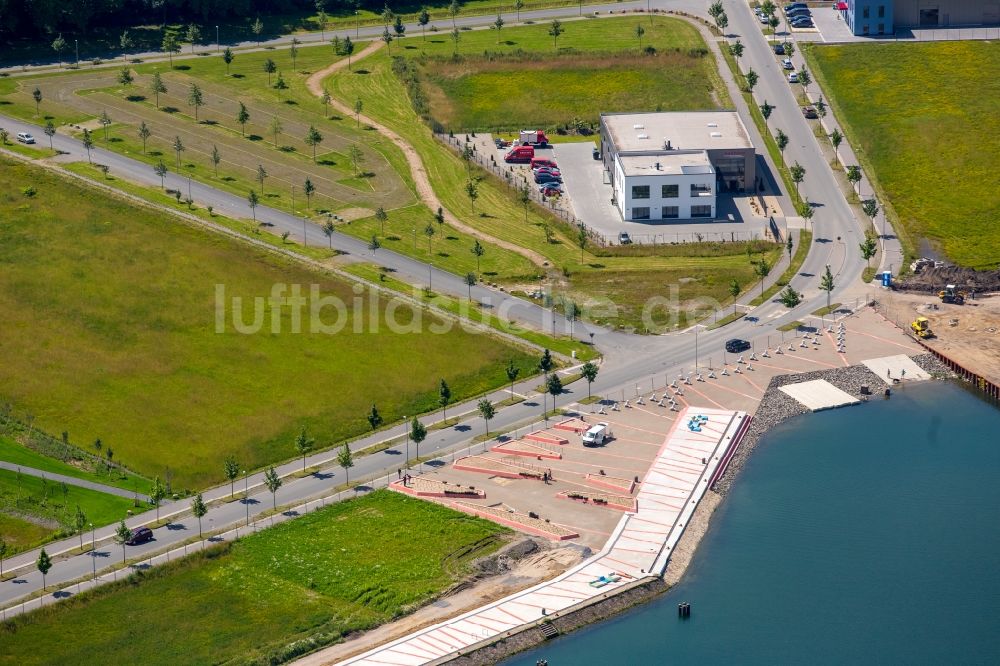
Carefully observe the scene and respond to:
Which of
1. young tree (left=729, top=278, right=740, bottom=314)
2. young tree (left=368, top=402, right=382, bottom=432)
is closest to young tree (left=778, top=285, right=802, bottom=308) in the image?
young tree (left=729, top=278, right=740, bottom=314)

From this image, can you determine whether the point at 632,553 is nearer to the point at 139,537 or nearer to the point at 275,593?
the point at 275,593

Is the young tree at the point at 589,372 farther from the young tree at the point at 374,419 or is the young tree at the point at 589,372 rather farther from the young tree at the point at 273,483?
the young tree at the point at 273,483

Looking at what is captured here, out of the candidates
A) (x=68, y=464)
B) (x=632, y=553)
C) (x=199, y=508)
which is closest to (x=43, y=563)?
(x=199, y=508)

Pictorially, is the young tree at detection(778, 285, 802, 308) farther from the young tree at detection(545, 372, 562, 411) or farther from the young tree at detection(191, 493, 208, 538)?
the young tree at detection(191, 493, 208, 538)

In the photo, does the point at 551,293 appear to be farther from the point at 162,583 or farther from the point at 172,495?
the point at 162,583

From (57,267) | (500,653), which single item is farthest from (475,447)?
(57,267)
